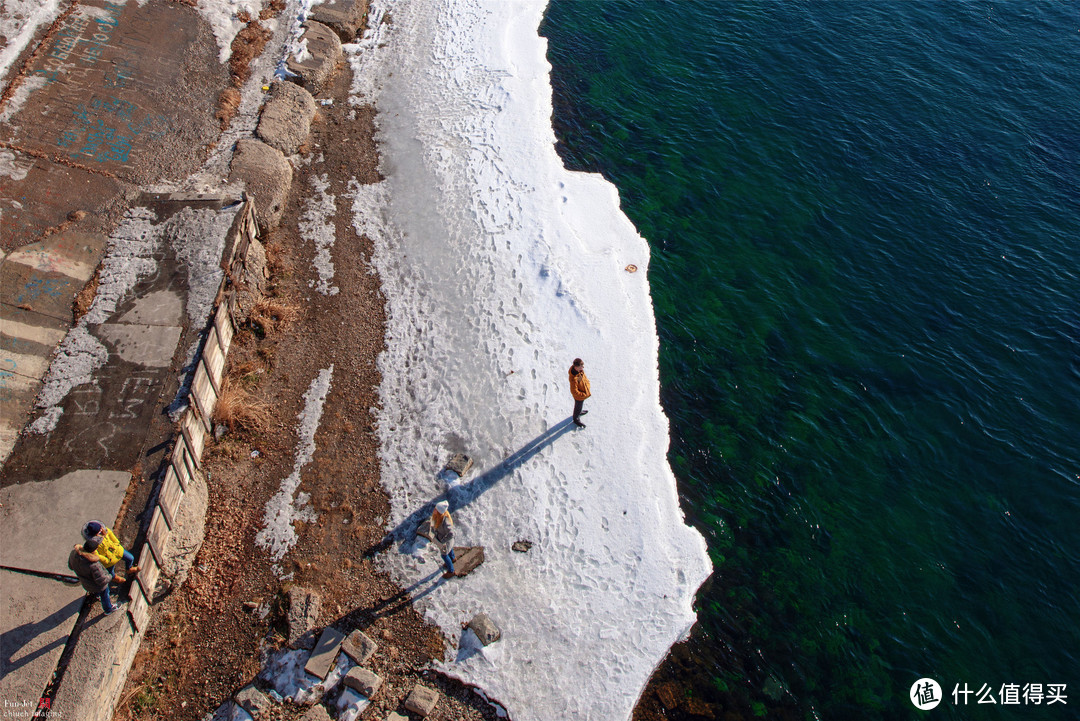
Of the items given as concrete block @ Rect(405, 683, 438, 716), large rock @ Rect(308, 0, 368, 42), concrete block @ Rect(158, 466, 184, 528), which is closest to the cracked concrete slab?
concrete block @ Rect(158, 466, 184, 528)

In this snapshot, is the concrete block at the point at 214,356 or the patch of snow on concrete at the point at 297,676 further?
the concrete block at the point at 214,356

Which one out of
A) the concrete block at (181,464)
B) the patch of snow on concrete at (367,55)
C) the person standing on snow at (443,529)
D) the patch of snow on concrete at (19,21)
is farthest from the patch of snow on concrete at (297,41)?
the person standing on snow at (443,529)

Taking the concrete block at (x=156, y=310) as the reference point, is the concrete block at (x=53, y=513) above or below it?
below

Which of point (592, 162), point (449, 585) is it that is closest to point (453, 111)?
point (592, 162)

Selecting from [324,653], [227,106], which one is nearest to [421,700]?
[324,653]

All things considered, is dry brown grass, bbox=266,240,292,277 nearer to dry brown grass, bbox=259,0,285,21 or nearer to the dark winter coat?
the dark winter coat

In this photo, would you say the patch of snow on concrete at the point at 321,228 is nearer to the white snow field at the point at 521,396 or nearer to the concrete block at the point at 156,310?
the white snow field at the point at 521,396

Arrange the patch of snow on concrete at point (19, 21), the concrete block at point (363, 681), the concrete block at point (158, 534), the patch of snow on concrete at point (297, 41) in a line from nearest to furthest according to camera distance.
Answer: the concrete block at point (363, 681)
the concrete block at point (158, 534)
the patch of snow on concrete at point (19, 21)
the patch of snow on concrete at point (297, 41)

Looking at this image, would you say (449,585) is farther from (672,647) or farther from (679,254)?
(679,254)
